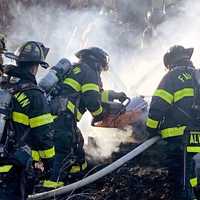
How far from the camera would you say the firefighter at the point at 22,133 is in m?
4.35

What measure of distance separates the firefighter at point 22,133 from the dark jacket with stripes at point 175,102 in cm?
167

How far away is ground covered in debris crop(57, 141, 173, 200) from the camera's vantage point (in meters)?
6.16

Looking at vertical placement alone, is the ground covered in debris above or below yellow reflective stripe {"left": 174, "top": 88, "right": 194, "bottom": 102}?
below

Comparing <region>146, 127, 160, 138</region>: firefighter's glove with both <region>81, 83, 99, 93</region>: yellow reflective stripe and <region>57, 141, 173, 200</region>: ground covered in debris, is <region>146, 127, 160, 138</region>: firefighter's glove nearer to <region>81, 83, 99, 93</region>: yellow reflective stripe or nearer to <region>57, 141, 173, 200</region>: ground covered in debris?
<region>57, 141, 173, 200</region>: ground covered in debris

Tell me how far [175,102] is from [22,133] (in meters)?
2.07

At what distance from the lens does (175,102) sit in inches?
226

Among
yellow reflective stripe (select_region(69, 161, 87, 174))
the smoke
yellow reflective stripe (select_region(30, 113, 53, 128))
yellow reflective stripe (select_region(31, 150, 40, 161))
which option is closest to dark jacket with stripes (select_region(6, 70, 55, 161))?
yellow reflective stripe (select_region(30, 113, 53, 128))

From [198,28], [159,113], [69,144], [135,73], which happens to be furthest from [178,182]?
[198,28]

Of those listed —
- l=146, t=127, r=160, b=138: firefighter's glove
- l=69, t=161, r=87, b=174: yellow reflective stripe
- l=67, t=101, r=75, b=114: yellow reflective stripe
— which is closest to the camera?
l=146, t=127, r=160, b=138: firefighter's glove

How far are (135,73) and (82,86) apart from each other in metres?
6.79

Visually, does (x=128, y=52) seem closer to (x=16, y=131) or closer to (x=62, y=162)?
(x=62, y=162)

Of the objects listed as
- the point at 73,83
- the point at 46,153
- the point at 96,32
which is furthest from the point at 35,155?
the point at 96,32

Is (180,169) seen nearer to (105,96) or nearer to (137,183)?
(137,183)

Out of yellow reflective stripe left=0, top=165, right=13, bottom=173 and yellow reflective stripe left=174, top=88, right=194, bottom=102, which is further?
yellow reflective stripe left=174, top=88, right=194, bottom=102
